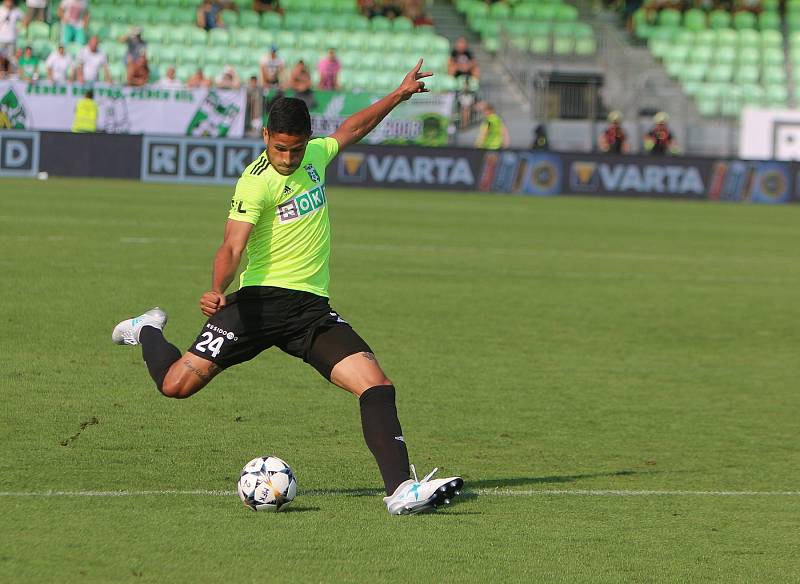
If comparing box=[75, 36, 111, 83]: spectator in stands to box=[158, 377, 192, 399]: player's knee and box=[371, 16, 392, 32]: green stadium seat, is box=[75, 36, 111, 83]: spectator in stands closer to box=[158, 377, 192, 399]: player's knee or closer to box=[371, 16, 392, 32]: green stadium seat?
box=[371, 16, 392, 32]: green stadium seat

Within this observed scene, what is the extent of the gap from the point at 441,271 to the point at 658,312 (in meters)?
3.32

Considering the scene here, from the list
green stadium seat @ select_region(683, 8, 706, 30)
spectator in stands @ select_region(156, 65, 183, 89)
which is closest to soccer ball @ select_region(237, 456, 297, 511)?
spectator in stands @ select_region(156, 65, 183, 89)

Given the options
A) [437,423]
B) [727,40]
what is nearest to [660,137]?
[727,40]

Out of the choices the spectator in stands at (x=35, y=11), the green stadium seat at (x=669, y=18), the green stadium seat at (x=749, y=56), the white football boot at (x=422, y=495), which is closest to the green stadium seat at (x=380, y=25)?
the spectator in stands at (x=35, y=11)

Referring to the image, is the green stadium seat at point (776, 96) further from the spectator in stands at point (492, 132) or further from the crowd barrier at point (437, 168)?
the spectator in stands at point (492, 132)

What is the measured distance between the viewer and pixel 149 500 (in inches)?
257

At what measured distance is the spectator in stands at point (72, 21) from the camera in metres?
33.3

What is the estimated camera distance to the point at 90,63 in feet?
105

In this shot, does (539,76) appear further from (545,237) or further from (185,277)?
(185,277)

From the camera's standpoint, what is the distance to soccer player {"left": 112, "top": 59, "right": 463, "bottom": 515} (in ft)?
21.5

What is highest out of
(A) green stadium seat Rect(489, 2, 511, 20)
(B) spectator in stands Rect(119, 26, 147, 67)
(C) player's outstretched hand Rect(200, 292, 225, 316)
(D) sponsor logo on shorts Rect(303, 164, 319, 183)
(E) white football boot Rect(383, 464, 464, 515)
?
(A) green stadium seat Rect(489, 2, 511, 20)

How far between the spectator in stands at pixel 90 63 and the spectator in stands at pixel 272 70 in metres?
3.78

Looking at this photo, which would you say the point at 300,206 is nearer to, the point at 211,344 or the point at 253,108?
the point at 211,344

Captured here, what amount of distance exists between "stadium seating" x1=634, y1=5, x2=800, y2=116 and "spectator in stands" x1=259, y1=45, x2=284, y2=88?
12.6m
